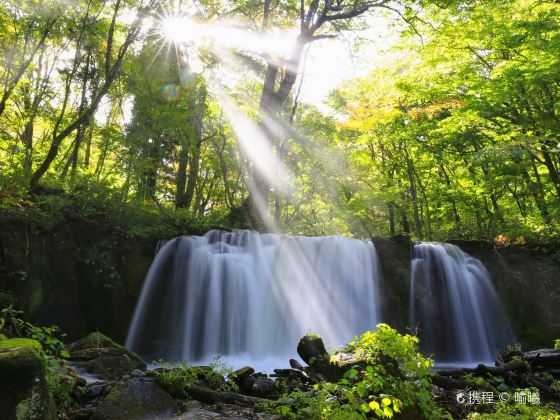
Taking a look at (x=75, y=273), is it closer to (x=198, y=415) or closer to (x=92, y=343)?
(x=92, y=343)

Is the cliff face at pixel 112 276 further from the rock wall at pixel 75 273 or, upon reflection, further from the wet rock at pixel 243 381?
the wet rock at pixel 243 381

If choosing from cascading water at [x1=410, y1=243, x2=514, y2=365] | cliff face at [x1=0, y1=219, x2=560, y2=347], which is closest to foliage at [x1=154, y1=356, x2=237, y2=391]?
cliff face at [x1=0, y1=219, x2=560, y2=347]

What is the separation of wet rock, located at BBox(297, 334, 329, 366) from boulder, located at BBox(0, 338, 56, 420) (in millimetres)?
4230

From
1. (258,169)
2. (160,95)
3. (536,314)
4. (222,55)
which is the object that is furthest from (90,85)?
(536,314)

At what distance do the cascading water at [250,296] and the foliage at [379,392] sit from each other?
18.9ft

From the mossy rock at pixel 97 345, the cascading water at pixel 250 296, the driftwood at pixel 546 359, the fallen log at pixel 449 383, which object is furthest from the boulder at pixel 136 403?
the driftwood at pixel 546 359

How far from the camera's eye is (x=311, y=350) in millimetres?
6445

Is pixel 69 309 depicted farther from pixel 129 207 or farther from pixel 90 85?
pixel 90 85

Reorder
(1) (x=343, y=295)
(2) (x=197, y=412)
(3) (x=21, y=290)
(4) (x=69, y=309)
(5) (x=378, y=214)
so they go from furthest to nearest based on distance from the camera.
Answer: (5) (x=378, y=214) → (1) (x=343, y=295) → (4) (x=69, y=309) → (3) (x=21, y=290) → (2) (x=197, y=412)

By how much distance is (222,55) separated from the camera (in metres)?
15.2

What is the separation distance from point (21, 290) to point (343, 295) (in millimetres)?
8414

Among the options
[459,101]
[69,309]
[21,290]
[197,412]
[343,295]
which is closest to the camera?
[197,412]

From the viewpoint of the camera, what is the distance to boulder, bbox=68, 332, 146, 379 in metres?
5.47

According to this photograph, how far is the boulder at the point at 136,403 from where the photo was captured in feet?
12.7
